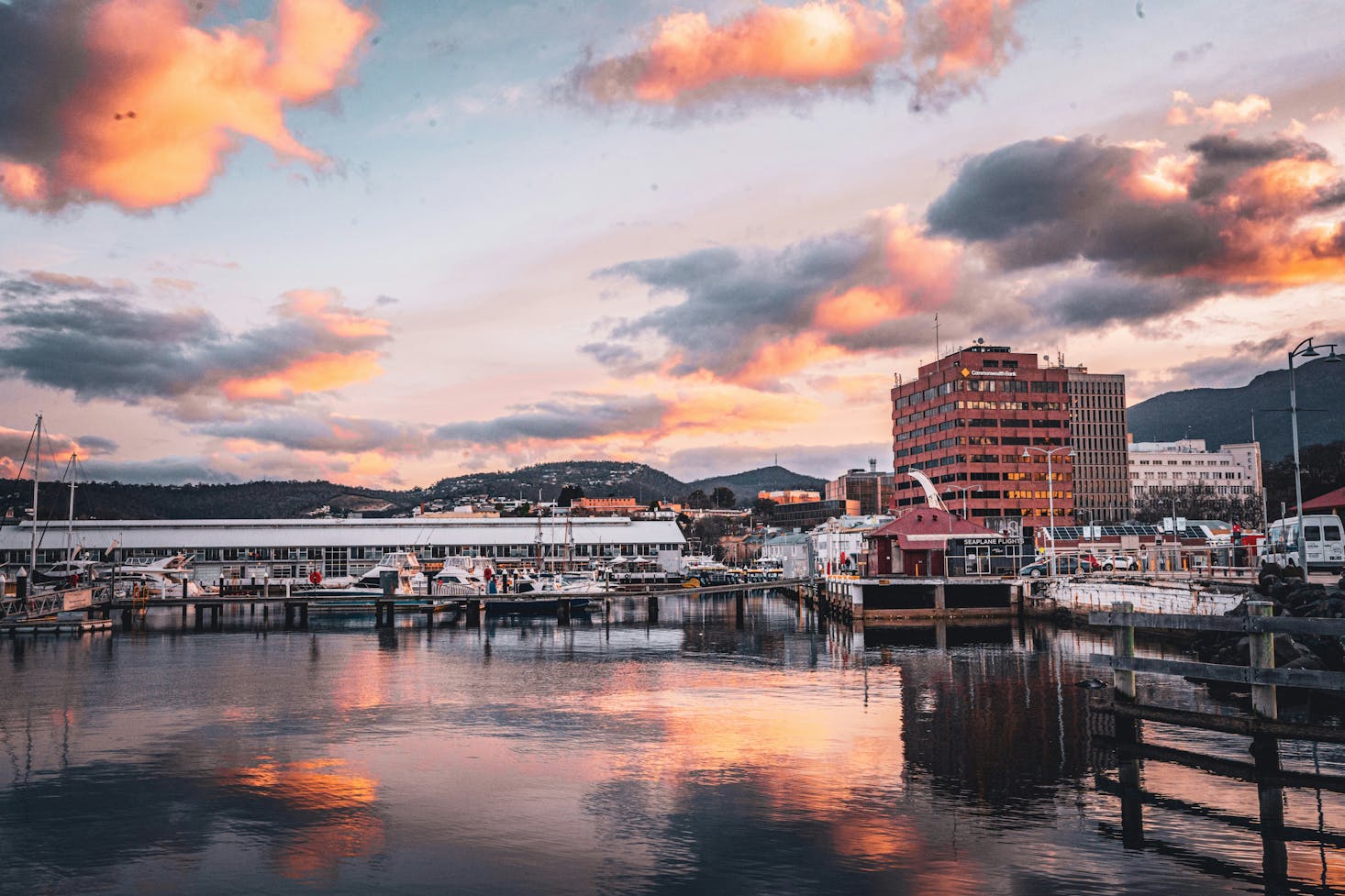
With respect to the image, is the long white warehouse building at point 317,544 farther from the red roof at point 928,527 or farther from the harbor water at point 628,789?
the harbor water at point 628,789

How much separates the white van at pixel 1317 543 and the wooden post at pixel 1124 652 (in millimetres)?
48965

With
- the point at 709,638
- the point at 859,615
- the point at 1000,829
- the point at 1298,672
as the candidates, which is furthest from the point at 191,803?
the point at 859,615

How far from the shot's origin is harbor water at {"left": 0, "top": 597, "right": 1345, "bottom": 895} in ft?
57.2

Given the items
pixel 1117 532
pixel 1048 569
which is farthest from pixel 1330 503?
pixel 1117 532

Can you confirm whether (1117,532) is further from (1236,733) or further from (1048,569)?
(1236,733)

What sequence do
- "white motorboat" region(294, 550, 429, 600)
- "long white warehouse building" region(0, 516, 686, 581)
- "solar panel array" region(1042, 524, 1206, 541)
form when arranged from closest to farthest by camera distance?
"white motorboat" region(294, 550, 429, 600) → "solar panel array" region(1042, 524, 1206, 541) → "long white warehouse building" region(0, 516, 686, 581)

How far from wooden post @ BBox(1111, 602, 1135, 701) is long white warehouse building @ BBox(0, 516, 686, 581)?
118071 millimetres

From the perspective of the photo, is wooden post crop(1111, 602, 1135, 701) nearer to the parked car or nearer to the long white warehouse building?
the parked car

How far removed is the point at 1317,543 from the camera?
7094 centimetres

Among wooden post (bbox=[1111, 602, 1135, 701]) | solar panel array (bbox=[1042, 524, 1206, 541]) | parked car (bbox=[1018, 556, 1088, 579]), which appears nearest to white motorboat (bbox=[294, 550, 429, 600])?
parked car (bbox=[1018, 556, 1088, 579])

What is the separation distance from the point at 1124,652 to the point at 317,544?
13958 cm

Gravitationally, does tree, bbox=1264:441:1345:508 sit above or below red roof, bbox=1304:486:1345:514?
above

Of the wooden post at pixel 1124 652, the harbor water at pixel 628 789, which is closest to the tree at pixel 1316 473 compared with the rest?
the harbor water at pixel 628 789

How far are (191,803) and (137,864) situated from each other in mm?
4343
